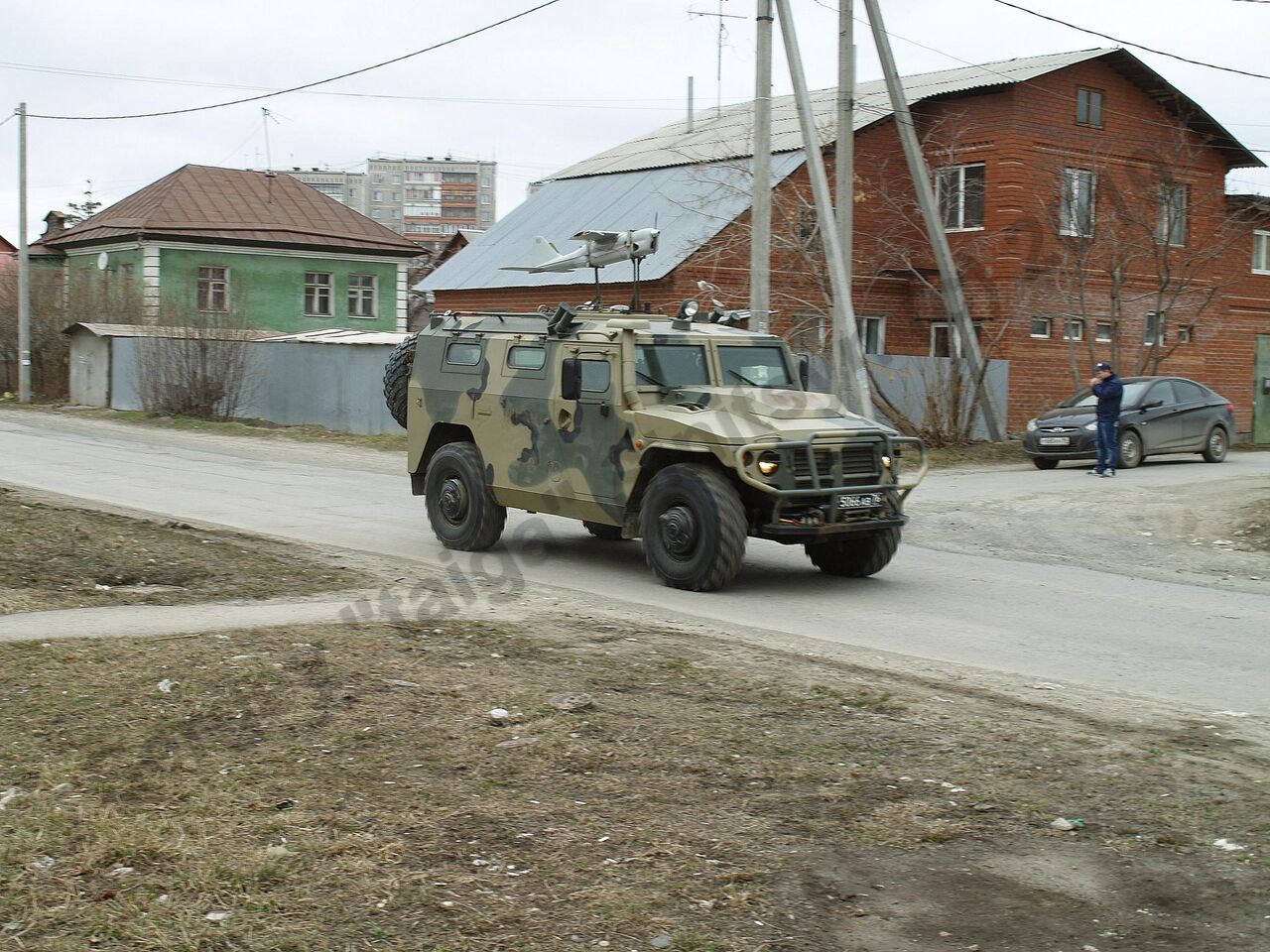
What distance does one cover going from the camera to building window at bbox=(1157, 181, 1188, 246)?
93.1 ft

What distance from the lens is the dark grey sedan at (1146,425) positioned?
848 inches

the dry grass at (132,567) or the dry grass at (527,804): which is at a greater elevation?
the dry grass at (132,567)

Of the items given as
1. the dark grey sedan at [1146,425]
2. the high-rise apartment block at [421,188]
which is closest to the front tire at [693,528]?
the dark grey sedan at [1146,425]

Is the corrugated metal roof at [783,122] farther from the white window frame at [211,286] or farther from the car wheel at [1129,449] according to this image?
the white window frame at [211,286]

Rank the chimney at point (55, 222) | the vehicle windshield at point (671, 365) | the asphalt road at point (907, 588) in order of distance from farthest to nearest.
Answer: the chimney at point (55, 222) < the vehicle windshield at point (671, 365) < the asphalt road at point (907, 588)

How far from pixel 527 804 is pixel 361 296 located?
4408cm

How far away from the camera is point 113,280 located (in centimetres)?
4000

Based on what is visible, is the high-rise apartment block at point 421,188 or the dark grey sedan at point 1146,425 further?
the high-rise apartment block at point 421,188

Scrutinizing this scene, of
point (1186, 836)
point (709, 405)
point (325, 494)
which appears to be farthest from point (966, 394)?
point (1186, 836)

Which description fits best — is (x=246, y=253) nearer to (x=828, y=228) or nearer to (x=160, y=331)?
(x=160, y=331)

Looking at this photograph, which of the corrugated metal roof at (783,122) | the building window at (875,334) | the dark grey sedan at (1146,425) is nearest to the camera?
the dark grey sedan at (1146,425)

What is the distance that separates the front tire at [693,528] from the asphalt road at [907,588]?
0.54 feet

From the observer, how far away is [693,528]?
34.0ft

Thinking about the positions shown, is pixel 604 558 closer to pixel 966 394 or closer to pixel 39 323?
pixel 966 394
